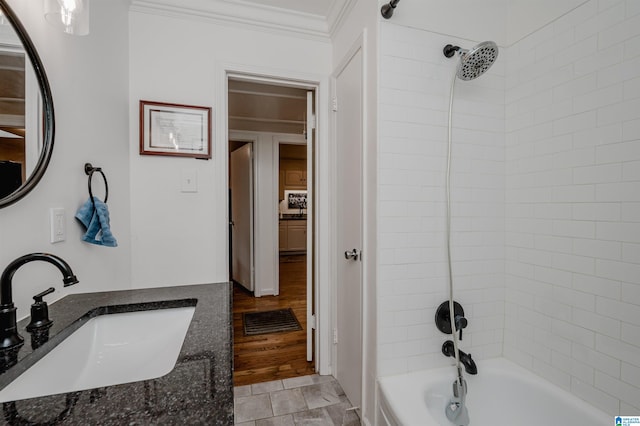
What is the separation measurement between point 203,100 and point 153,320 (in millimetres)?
1318

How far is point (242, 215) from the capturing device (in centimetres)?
421

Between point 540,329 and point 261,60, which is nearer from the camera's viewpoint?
point 540,329

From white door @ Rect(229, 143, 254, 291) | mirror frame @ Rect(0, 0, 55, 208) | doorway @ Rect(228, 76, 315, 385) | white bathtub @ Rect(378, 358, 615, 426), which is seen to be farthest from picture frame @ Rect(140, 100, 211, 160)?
white door @ Rect(229, 143, 254, 291)

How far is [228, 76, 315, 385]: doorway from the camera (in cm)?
224

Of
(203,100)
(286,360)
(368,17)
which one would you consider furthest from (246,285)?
(368,17)

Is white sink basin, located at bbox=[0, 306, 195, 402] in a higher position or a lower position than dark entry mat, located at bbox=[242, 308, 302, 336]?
higher

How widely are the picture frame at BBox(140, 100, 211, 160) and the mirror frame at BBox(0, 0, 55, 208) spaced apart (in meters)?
0.74

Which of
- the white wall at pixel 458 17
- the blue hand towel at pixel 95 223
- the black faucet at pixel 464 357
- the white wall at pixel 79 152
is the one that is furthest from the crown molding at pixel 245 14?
the black faucet at pixel 464 357

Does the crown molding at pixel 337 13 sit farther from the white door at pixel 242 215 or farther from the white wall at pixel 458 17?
the white door at pixel 242 215

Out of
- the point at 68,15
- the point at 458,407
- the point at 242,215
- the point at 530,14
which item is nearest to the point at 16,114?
the point at 68,15

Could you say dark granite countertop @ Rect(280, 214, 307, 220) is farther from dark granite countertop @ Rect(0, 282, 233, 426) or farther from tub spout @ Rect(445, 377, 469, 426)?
dark granite countertop @ Rect(0, 282, 233, 426)

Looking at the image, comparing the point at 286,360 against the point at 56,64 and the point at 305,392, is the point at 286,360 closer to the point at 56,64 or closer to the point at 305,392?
the point at 305,392

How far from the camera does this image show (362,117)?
1570 millimetres

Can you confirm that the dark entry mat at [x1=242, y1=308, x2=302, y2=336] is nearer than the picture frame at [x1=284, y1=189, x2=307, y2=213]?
Yes
